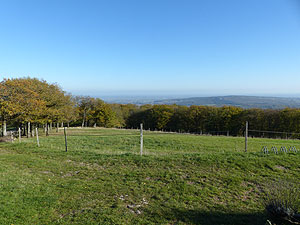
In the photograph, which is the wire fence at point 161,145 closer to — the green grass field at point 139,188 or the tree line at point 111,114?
the green grass field at point 139,188

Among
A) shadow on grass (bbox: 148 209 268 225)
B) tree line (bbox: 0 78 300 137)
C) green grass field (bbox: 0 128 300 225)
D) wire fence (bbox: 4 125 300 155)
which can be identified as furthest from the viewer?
tree line (bbox: 0 78 300 137)

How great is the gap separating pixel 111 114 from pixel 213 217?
218ft

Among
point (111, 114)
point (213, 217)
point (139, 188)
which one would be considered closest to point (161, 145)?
point (139, 188)

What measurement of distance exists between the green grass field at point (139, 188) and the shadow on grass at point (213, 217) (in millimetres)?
29

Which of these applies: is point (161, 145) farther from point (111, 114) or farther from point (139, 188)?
point (111, 114)

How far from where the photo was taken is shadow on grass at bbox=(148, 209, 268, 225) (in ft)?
19.9

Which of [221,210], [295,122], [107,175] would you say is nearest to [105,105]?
[295,122]

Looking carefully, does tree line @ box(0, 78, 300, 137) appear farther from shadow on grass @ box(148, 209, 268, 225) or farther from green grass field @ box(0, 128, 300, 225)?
shadow on grass @ box(148, 209, 268, 225)

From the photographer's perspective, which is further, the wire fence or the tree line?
the tree line

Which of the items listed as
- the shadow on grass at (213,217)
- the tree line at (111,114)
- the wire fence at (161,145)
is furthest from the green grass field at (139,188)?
the tree line at (111,114)

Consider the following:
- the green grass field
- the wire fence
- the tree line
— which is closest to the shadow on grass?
the green grass field

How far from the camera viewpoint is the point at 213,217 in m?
6.36

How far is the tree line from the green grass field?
1439 centimetres

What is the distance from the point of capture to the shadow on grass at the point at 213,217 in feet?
19.9
